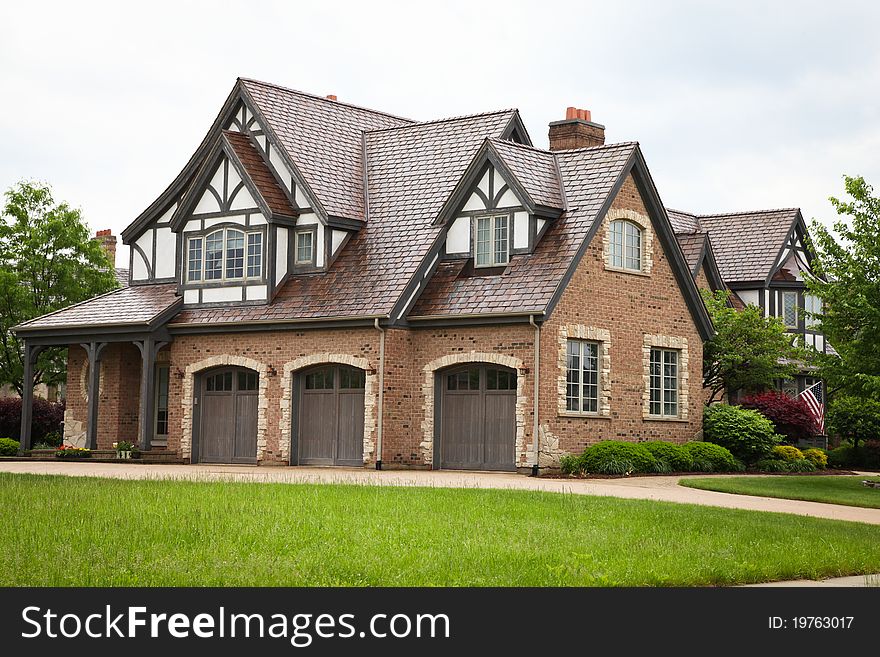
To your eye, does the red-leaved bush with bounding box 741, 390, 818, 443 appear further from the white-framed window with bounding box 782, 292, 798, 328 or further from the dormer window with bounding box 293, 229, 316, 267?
the dormer window with bounding box 293, 229, 316, 267

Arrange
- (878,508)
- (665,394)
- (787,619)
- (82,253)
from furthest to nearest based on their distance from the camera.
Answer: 1. (82,253)
2. (665,394)
3. (878,508)
4. (787,619)

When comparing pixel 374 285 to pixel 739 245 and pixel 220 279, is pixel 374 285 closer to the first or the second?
pixel 220 279

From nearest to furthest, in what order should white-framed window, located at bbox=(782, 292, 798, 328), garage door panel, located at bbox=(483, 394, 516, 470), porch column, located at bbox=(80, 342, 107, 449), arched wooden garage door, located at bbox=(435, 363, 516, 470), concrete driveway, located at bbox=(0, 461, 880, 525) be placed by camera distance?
concrete driveway, located at bbox=(0, 461, 880, 525), garage door panel, located at bbox=(483, 394, 516, 470), arched wooden garage door, located at bbox=(435, 363, 516, 470), porch column, located at bbox=(80, 342, 107, 449), white-framed window, located at bbox=(782, 292, 798, 328)

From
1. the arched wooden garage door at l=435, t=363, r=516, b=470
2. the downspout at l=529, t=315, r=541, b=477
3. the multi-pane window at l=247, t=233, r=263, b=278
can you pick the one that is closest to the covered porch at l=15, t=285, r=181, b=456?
the multi-pane window at l=247, t=233, r=263, b=278

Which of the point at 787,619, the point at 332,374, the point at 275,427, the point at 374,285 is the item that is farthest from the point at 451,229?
the point at 787,619

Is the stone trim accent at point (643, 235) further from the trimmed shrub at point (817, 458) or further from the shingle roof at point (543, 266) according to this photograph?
the trimmed shrub at point (817, 458)

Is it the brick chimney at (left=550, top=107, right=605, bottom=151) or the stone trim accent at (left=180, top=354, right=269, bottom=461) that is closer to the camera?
the stone trim accent at (left=180, top=354, right=269, bottom=461)

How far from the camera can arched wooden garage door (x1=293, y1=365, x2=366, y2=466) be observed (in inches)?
1133

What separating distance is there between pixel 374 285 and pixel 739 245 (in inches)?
663

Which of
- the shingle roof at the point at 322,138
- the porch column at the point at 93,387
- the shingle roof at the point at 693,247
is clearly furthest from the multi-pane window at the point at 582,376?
the porch column at the point at 93,387

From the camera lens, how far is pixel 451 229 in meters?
29.3

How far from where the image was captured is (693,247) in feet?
121

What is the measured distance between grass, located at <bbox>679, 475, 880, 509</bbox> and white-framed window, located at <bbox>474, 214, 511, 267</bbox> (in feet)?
22.3

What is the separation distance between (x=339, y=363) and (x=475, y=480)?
6.25m
